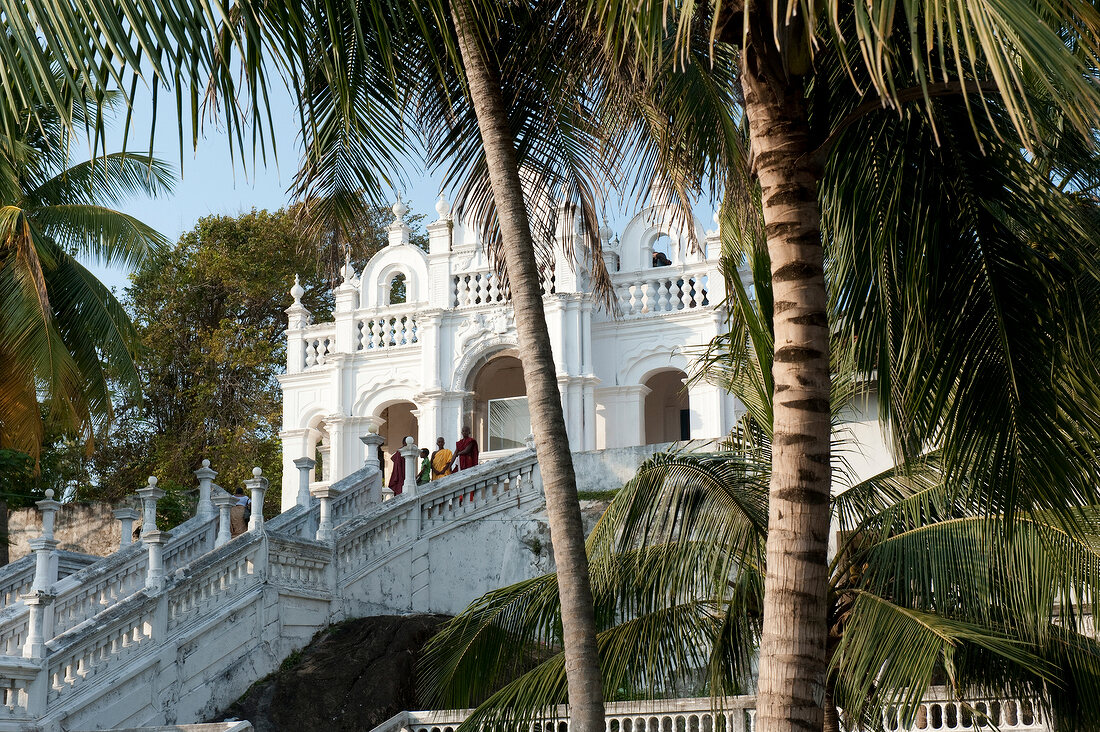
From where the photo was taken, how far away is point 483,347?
2458 centimetres

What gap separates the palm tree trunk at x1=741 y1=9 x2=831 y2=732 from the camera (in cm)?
559

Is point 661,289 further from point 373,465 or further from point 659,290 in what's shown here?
point 373,465

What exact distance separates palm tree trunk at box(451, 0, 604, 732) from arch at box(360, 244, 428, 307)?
1858cm

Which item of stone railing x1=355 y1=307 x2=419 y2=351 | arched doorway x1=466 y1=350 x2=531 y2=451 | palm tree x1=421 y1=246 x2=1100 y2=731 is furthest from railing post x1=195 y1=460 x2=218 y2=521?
palm tree x1=421 y1=246 x2=1100 y2=731

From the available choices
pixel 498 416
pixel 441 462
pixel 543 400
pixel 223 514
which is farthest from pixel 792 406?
pixel 498 416

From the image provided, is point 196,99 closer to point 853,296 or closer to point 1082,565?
point 853,296

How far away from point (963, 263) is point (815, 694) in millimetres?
2484

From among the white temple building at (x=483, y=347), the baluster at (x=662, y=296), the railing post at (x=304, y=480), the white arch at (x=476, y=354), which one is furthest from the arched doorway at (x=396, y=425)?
the railing post at (x=304, y=480)

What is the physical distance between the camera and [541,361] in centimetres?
705

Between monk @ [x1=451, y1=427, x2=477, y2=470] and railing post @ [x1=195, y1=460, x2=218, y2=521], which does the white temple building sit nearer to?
monk @ [x1=451, y1=427, x2=477, y2=470]

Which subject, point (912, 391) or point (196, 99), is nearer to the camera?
point (196, 99)

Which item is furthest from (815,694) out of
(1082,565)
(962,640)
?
(1082,565)

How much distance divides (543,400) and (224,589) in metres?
8.46

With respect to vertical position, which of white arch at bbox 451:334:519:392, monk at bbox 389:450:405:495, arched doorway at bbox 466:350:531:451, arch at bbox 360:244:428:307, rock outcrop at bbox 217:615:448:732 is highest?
arch at bbox 360:244:428:307
